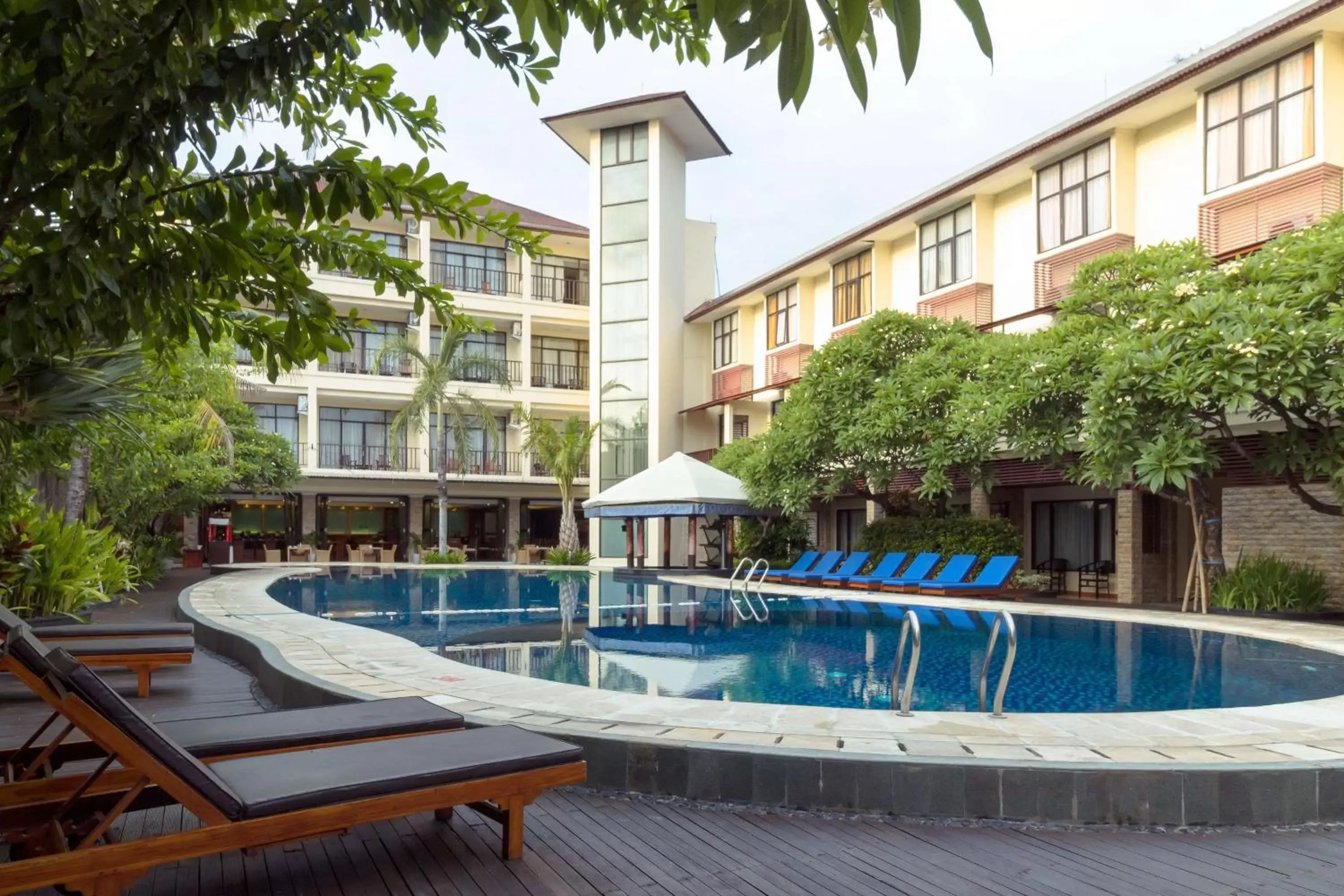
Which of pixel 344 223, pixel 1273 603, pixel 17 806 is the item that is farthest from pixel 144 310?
pixel 1273 603

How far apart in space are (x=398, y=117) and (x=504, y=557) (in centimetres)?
3290

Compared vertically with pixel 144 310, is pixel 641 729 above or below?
below

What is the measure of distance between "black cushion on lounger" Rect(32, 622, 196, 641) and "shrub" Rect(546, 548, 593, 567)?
2001 centimetres

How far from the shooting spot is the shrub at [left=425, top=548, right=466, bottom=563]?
28938mm

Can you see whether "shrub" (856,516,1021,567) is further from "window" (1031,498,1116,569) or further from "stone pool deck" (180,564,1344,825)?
"stone pool deck" (180,564,1344,825)

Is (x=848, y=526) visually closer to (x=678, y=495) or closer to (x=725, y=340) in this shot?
(x=678, y=495)

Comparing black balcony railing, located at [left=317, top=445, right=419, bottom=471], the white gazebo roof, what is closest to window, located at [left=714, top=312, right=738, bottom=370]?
the white gazebo roof

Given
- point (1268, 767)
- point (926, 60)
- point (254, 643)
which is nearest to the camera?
point (926, 60)

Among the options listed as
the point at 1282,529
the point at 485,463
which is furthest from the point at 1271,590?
the point at 485,463

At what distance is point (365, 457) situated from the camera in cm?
3438

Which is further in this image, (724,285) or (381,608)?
(724,285)

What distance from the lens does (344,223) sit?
11.5 feet

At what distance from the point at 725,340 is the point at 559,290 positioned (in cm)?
777

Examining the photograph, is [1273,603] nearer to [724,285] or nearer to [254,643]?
[254,643]
